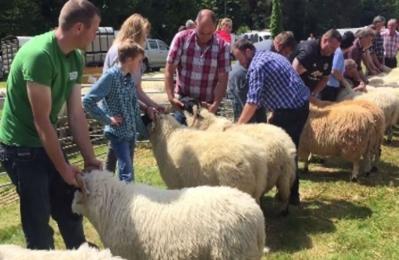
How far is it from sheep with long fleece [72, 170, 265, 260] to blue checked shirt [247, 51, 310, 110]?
6.76ft

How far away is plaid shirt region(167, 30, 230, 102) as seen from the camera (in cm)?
588

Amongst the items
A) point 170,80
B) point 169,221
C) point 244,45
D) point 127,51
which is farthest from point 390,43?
point 169,221

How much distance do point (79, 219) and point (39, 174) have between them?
570 mm

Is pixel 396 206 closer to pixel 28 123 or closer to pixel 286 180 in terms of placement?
pixel 286 180

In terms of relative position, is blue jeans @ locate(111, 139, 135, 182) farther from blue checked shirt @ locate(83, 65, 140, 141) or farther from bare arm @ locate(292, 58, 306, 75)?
bare arm @ locate(292, 58, 306, 75)

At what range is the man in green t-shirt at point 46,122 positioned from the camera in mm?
3070

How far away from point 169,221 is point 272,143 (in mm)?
2197

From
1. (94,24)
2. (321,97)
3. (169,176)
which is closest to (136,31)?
(169,176)

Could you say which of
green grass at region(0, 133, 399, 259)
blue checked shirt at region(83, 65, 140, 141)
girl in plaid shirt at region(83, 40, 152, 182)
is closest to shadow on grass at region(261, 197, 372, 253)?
green grass at region(0, 133, 399, 259)

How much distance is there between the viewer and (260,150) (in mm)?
5070

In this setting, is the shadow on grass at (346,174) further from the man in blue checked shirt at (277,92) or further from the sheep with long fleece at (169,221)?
the sheep with long fleece at (169,221)

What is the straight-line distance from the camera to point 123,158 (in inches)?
190

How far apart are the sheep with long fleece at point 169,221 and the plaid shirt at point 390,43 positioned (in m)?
10.1

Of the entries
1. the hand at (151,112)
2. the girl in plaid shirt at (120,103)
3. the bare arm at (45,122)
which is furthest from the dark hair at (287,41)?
the bare arm at (45,122)
